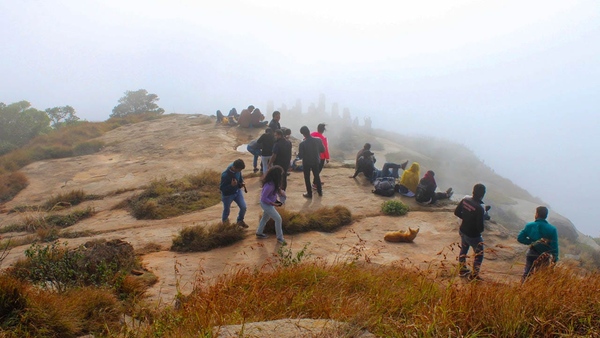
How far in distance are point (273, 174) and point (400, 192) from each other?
20.7 feet

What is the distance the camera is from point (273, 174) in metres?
7.78

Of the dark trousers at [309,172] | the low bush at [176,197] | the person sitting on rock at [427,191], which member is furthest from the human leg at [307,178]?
the person sitting on rock at [427,191]

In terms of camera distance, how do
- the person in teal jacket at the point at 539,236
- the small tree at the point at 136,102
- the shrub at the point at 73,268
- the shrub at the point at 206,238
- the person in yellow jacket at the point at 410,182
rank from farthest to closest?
the small tree at the point at 136,102
the person in yellow jacket at the point at 410,182
the shrub at the point at 206,238
the person in teal jacket at the point at 539,236
the shrub at the point at 73,268

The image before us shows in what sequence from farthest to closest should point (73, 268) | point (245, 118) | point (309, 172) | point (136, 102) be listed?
point (136, 102) < point (245, 118) < point (309, 172) < point (73, 268)

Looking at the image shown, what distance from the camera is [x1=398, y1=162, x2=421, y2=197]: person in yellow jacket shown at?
1239 cm

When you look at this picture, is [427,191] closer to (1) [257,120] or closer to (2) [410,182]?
(2) [410,182]

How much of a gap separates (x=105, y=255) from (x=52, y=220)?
619 cm

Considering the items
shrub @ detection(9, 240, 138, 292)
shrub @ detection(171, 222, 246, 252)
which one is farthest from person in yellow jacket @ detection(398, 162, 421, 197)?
shrub @ detection(9, 240, 138, 292)

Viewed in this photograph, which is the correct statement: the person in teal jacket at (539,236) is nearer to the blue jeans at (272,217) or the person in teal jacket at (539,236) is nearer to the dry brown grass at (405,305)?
the dry brown grass at (405,305)

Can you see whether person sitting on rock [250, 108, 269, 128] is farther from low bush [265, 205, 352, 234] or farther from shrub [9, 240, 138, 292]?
shrub [9, 240, 138, 292]

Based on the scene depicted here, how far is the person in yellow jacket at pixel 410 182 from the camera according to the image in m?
12.4

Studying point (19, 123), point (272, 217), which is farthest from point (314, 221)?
point (19, 123)

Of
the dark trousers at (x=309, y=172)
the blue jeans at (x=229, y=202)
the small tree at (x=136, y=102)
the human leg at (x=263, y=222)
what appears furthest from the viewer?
the small tree at (x=136, y=102)

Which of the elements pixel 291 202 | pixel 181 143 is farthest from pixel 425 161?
pixel 291 202
